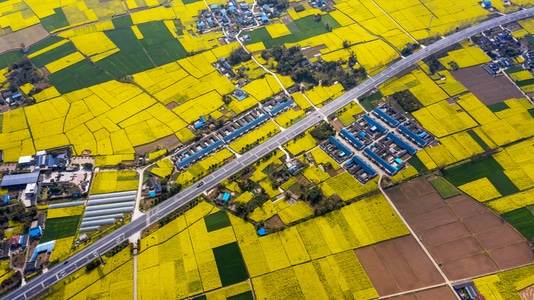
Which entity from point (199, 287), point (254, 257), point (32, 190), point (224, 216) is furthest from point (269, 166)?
point (32, 190)

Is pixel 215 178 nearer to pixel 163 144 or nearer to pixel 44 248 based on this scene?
pixel 163 144

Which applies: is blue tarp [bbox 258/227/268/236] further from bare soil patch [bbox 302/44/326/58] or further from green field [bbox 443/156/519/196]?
bare soil patch [bbox 302/44/326/58]

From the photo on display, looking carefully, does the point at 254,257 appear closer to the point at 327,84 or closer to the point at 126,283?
the point at 126,283

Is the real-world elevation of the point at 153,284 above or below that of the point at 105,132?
below

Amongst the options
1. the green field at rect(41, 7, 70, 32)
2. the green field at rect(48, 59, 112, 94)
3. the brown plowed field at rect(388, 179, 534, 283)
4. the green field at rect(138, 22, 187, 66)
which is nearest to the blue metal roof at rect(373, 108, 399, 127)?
the brown plowed field at rect(388, 179, 534, 283)

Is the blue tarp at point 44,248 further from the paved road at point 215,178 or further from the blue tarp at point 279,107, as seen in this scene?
the blue tarp at point 279,107
